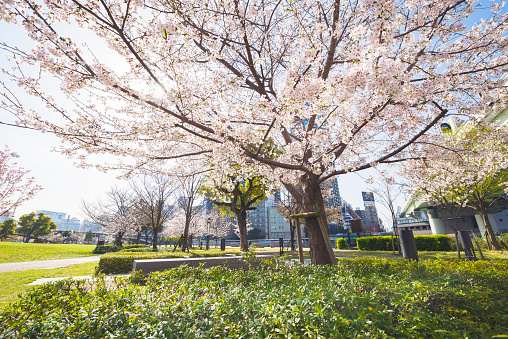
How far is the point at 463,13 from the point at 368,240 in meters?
19.5

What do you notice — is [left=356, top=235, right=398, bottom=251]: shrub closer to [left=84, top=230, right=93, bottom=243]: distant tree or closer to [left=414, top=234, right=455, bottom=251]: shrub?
[left=414, top=234, right=455, bottom=251]: shrub

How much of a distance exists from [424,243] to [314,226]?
17.6 metres

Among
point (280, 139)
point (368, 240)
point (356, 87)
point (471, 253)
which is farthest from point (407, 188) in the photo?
point (356, 87)

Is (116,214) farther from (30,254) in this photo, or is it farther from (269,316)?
(269,316)

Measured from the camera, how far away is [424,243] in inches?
708

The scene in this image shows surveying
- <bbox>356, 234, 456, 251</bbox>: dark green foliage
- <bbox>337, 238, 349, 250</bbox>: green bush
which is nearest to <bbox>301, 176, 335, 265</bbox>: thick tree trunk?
<bbox>356, 234, 456, 251</bbox>: dark green foliage

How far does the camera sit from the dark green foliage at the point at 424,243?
56.2ft

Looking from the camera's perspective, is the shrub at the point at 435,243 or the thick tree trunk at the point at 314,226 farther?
the shrub at the point at 435,243

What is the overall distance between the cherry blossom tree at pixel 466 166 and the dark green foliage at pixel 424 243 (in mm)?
2523

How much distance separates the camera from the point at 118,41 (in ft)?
14.7

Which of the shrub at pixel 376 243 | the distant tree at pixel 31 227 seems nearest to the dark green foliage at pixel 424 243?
the shrub at pixel 376 243

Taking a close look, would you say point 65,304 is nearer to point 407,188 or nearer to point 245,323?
point 245,323

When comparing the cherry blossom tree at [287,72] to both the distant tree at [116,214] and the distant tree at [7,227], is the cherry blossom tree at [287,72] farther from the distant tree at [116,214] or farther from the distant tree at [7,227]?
the distant tree at [7,227]

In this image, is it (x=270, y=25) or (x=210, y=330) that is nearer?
(x=210, y=330)
